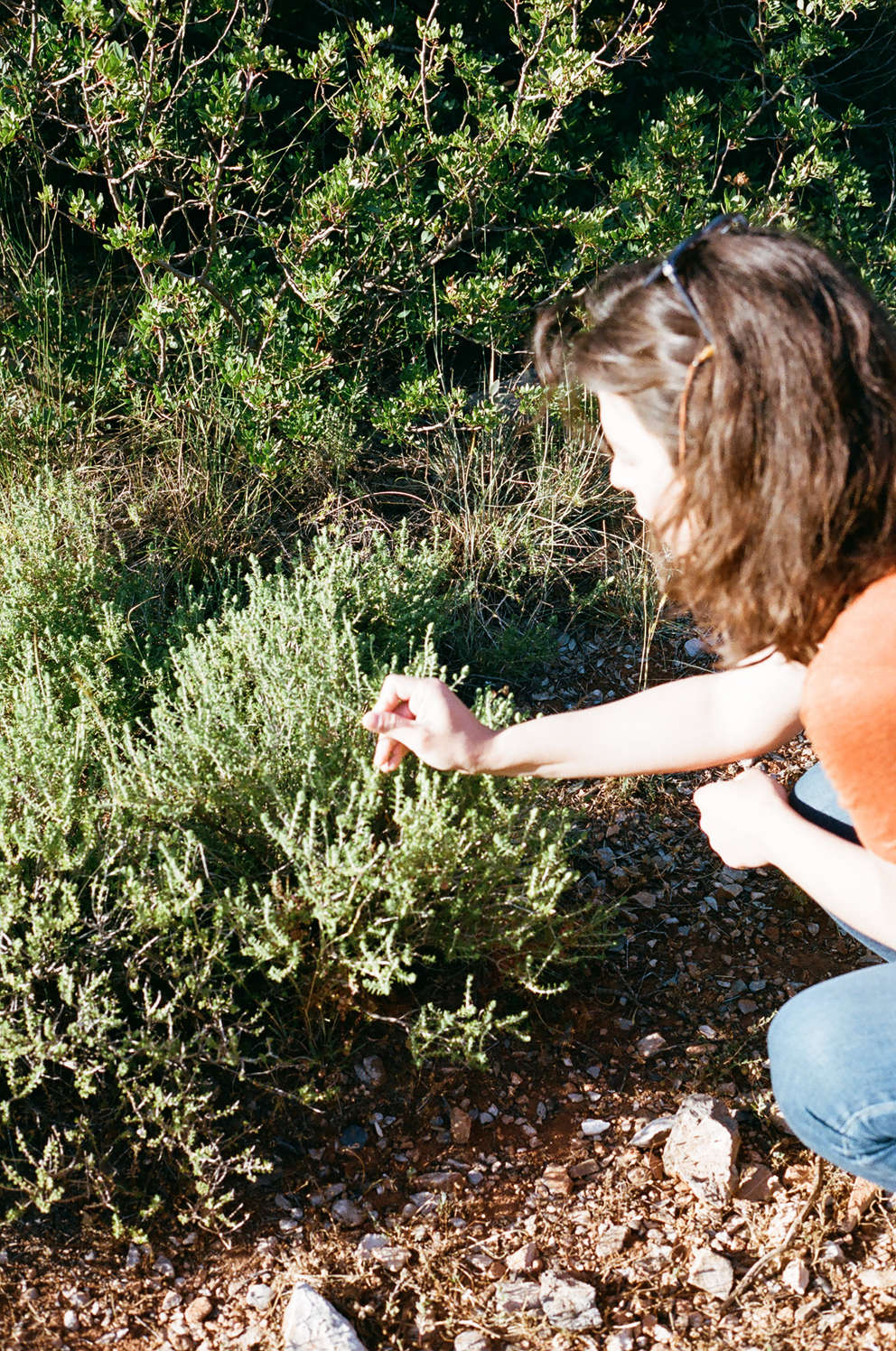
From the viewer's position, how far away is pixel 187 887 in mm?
1894

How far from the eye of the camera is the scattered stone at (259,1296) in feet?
6.08

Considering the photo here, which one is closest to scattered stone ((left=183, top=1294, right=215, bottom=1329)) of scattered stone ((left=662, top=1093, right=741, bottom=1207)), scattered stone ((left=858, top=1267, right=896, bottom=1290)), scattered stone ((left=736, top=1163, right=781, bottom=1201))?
scattered stone ((left=662, top=1093, right=741, bottom=1207))

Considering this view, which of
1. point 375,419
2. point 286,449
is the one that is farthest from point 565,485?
point 286,449

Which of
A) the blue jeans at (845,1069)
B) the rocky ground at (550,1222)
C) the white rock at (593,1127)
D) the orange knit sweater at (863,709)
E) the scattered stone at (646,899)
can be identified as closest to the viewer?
the orange knit sweater at (863,709)

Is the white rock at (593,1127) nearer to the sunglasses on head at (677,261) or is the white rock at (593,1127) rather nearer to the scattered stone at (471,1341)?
the scattered stone at (471,1341)

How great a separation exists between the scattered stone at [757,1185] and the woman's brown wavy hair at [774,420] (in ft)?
3.49

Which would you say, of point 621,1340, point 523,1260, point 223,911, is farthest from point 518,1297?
point 223,911

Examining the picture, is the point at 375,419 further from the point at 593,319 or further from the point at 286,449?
the point at 593,319

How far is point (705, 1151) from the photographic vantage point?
208 centimetres

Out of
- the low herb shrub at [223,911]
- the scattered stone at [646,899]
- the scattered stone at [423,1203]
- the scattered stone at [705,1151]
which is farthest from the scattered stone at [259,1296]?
the scattered stone at [646,899]

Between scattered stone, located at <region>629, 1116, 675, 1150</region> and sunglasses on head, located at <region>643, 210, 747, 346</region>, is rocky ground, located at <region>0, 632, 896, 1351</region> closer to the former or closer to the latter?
scattered stone, located at <region>629, 1116, 675, 1150</region>

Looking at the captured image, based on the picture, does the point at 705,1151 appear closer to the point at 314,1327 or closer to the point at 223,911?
the point at 314,1327

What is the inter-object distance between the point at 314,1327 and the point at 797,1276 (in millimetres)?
828

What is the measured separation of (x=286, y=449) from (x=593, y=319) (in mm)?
1854
